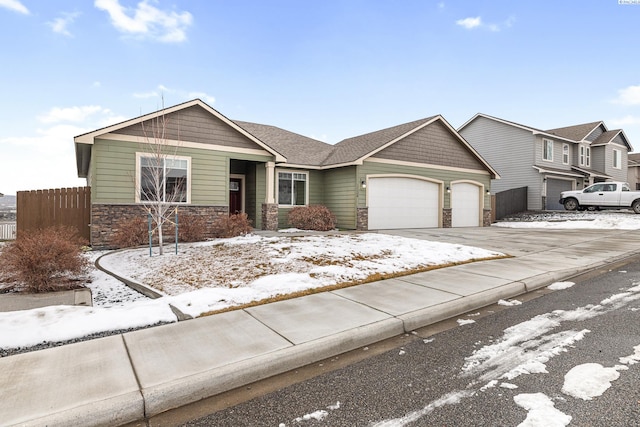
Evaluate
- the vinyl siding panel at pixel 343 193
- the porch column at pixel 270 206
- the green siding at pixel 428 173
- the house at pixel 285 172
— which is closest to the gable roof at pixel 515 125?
the green siding at pixel 428 173

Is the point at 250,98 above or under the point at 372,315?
above

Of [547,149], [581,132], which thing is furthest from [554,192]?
[581,132]

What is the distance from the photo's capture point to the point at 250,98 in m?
23.3

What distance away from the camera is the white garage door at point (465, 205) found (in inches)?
786

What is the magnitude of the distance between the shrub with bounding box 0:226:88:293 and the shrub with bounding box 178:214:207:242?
5344mm

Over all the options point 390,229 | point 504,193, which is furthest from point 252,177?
point 504,193

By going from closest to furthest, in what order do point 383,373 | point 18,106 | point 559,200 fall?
point 383,373 → point 18,106 → point 559,200

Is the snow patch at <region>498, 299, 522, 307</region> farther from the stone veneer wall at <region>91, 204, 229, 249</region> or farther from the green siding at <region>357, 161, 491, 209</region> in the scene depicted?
the green siding at <region>357, 161, 491, 209</region>

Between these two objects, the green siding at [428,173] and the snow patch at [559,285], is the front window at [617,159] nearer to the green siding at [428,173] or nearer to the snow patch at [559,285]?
the green siding at [428,173]

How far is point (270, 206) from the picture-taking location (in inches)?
584

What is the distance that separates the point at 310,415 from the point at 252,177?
14.5 m

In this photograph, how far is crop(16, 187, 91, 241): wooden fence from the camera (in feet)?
37.2

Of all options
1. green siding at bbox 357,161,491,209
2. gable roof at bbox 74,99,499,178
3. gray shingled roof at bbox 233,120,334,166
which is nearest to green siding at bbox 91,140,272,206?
gable roof at bbox 74,99,499,178

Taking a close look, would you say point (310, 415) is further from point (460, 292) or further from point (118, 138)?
point (118, 138)
